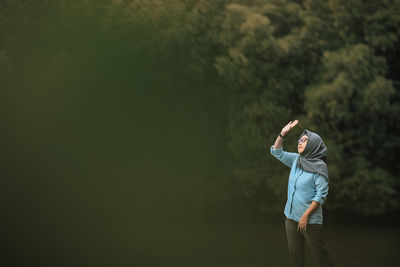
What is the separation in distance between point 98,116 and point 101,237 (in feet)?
9.84

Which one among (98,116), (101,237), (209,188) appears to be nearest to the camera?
(101,237)

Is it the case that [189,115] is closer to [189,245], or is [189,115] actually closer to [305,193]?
[189,245]

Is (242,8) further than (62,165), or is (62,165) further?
(62,165)

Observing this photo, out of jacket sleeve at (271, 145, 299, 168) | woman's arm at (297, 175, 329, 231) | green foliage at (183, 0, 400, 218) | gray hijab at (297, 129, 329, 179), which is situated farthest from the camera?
green foliage at (183, 0, 400, 218)

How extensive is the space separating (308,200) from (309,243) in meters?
0.40

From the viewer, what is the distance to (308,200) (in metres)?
4.80

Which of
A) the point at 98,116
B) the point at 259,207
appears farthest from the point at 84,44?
the point at 259,207

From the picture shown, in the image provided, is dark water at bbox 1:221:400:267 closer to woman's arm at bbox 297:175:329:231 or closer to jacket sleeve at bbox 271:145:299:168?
jacket sleeve at bbox 271:145:299:168

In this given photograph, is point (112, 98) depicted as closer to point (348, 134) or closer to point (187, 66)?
point (187, 66)

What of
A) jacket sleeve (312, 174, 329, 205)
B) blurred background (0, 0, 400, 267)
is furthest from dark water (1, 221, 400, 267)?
jacket sleeve (312, 174, 329, 205)

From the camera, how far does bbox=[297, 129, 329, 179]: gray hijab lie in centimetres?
481

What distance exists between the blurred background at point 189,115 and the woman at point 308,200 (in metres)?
3.61

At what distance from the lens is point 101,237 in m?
9.16

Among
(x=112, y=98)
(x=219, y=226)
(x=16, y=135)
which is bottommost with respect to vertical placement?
(x=219, y=226)
